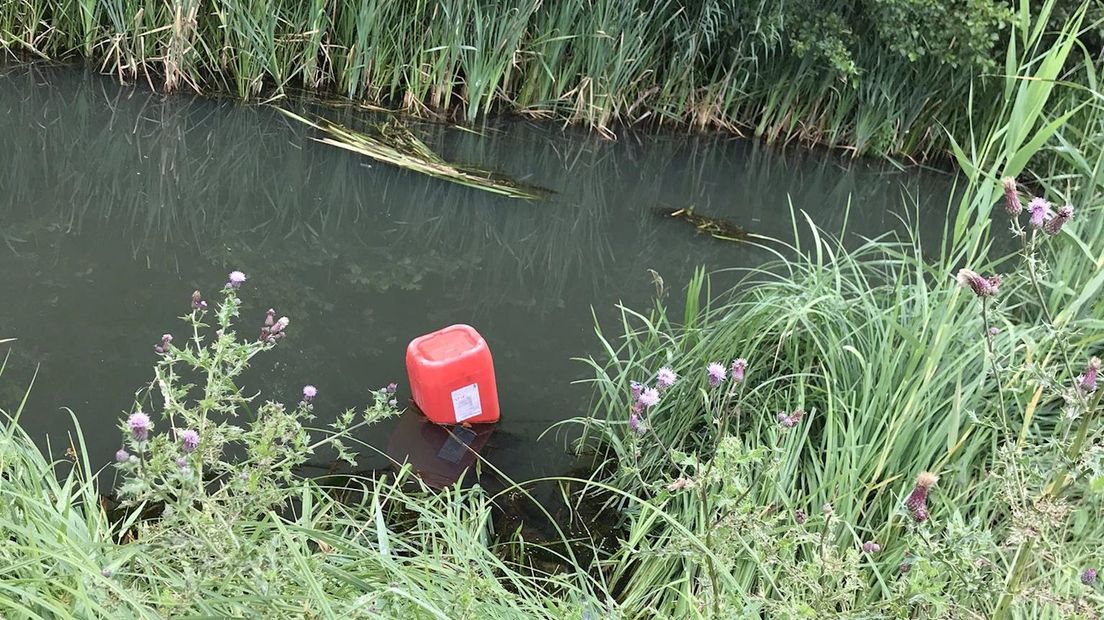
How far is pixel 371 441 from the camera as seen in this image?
8.10 feet

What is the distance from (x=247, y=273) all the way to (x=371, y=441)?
3.31 ft

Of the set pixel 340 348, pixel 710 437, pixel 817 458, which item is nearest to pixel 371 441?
pixel 340 348

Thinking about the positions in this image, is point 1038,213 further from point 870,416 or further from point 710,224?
point 710,224

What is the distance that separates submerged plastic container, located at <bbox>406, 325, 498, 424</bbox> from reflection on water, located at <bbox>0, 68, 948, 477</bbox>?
112mm

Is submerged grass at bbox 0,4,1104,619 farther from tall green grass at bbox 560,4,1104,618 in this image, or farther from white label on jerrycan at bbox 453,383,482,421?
white label on jerrycan at bbox 453,383,482,421

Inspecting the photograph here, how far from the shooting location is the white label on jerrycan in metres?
2.52

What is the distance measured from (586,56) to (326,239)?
2679 millimetres

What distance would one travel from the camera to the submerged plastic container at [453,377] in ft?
8.18

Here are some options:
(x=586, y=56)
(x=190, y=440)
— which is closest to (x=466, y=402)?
(x=190, y=440)

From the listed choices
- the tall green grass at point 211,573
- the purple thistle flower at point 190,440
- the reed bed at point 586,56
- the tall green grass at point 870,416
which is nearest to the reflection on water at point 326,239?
the reed bed at point 586,56

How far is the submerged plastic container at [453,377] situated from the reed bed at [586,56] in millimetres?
3098

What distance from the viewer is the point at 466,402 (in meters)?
2.54

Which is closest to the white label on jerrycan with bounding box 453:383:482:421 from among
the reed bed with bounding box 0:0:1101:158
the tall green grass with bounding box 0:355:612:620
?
the tall green grass with bounding box 0:355:612:620

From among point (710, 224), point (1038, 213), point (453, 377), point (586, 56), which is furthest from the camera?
point (586, 56)
